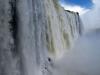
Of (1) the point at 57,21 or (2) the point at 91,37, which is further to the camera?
(2) the point at 91,37

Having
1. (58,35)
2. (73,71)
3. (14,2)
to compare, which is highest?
(14,2)

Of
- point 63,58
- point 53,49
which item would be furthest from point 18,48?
point 63,58

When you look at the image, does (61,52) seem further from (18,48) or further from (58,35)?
(18,48)

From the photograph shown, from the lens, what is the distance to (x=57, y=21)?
1784 cm

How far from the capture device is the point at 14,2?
9.44 m

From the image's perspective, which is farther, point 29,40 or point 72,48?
point 72,48

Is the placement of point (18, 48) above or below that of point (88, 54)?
above

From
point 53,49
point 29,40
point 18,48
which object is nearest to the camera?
point 18,48

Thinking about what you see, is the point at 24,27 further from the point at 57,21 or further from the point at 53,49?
the point at 57,21

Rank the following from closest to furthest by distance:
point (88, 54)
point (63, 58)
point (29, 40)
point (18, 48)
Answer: point (18, 48)
point (29, 40)
point (63, 58)
point (88, 54)

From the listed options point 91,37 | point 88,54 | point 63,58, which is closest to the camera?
point 63,58

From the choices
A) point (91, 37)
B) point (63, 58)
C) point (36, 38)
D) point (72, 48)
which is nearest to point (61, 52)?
point (63, 58)

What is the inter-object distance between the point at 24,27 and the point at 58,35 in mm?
8156

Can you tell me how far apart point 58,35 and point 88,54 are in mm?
3235
